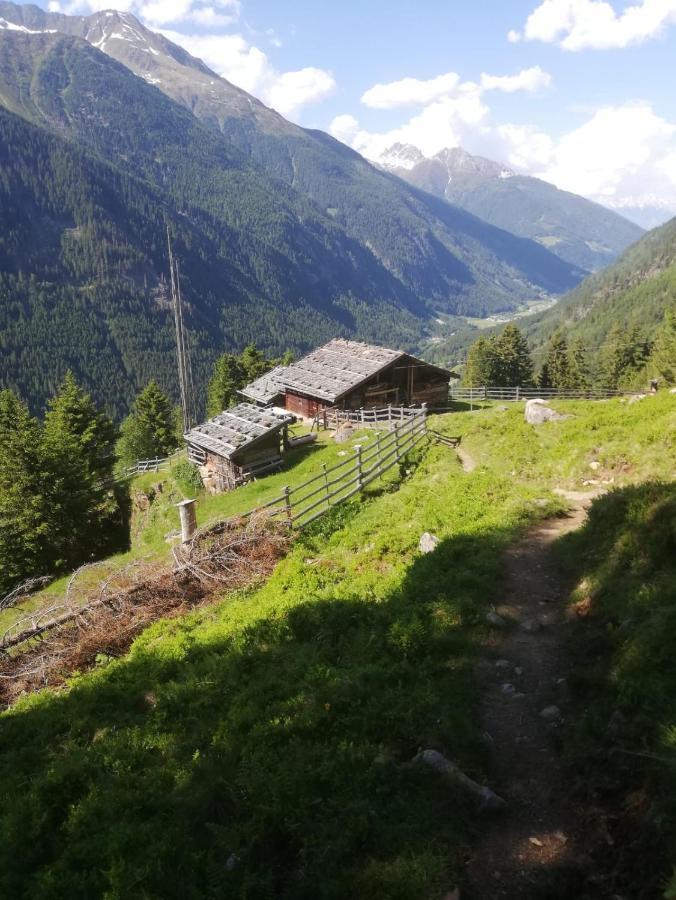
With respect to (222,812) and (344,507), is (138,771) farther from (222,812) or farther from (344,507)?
(344,507)

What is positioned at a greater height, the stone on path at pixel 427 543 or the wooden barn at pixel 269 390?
the wooden barn at pixel 269 390

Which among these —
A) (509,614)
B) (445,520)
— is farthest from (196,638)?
(445,520)

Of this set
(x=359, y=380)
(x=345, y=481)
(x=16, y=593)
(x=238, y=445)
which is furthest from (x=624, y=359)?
(x=16, y=593)

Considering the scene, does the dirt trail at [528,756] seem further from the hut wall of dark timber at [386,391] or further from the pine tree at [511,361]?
the pine tree at [511,361]

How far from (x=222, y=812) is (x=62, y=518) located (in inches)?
1234

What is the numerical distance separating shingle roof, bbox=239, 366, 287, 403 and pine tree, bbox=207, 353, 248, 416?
17.5 metres

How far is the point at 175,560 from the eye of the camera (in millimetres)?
15445

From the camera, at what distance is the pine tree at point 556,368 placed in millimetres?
74381

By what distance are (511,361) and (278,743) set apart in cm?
7110

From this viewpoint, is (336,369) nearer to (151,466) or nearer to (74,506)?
(151,466)

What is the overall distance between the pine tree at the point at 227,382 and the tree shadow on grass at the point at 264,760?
58.3 metres

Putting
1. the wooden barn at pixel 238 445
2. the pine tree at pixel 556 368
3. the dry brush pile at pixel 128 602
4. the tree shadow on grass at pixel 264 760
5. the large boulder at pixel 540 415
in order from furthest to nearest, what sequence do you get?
the pine tree at pixel 556 368, the wooden barn at pixel 238 445, the large boulder at pixel 540 415, the dry brush pile at pixel 128 602, the tree shadow on grass at pixel 264 760

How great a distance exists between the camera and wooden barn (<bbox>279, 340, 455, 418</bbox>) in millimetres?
41906

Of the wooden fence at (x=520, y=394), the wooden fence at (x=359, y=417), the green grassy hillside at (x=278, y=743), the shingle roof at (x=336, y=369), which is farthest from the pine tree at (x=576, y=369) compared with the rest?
the green grassy hillside at (x=278, y=743)
